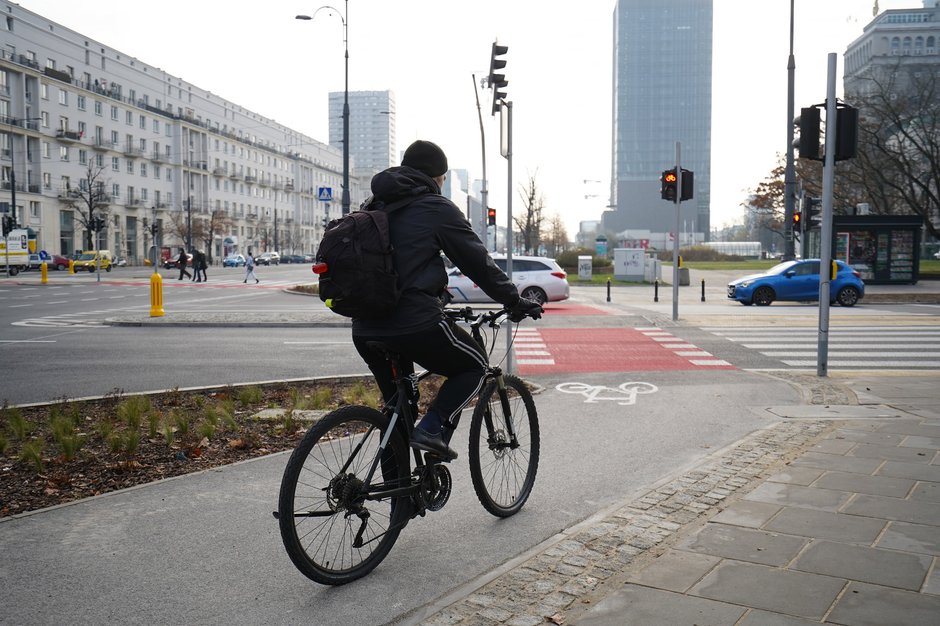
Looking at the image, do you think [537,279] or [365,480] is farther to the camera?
[537,279]

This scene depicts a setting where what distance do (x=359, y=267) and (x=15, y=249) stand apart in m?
58.1

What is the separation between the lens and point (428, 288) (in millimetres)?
3939

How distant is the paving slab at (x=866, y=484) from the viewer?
17.0ft

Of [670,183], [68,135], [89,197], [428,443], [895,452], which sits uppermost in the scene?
[68,135]

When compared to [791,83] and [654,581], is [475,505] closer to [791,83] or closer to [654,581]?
[654,581]

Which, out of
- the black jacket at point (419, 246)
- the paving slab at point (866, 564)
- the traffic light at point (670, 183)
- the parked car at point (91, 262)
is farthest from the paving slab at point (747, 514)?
the parked car at point (91, 262)

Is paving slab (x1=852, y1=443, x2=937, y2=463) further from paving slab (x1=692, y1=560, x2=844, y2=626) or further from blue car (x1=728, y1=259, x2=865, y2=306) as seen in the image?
blue car (x1=728, y1=259, x2=865, y2=306)

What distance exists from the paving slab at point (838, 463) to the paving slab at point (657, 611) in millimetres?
2742

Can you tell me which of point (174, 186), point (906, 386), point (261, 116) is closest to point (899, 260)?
point (906, 386)

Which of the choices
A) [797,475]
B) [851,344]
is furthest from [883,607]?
[851,344]

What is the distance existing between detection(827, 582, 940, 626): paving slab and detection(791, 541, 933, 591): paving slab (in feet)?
0.35

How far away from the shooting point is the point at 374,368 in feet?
13.6

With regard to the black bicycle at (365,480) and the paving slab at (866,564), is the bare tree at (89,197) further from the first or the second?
the paving slab at (866,564)

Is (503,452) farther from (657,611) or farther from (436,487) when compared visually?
(657,611)
